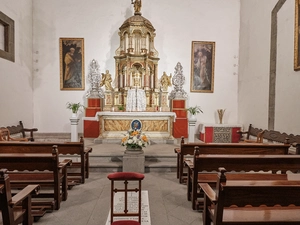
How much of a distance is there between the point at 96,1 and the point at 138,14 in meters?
1.98

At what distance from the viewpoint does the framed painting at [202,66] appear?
10086 mm

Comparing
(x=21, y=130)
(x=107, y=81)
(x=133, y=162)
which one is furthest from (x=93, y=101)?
(x=133, y=162)

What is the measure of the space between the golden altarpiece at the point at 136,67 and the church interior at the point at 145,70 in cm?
4

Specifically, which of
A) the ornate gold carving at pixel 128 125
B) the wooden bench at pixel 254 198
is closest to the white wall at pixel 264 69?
the ornate gold carving at pixel 128 125

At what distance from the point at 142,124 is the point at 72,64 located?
3.96m

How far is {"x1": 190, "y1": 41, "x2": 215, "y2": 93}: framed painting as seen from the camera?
10086 millimetres

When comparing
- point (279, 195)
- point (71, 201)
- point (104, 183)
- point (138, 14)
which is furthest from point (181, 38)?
point (279, 195)

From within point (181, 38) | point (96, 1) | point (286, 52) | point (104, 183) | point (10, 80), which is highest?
point (96, 1)

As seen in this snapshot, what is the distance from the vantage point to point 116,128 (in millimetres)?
8367

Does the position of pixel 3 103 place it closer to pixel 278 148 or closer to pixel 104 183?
pixel 104 183

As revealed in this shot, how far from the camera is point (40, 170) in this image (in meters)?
3.48

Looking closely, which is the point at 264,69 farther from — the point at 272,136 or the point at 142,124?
the point at 142,124

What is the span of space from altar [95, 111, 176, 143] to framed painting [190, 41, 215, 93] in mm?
2460

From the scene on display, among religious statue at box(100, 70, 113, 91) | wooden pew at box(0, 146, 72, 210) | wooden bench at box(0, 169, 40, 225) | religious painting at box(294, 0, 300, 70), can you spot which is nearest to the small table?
religious painting at box(294, 0, 300, 70)
